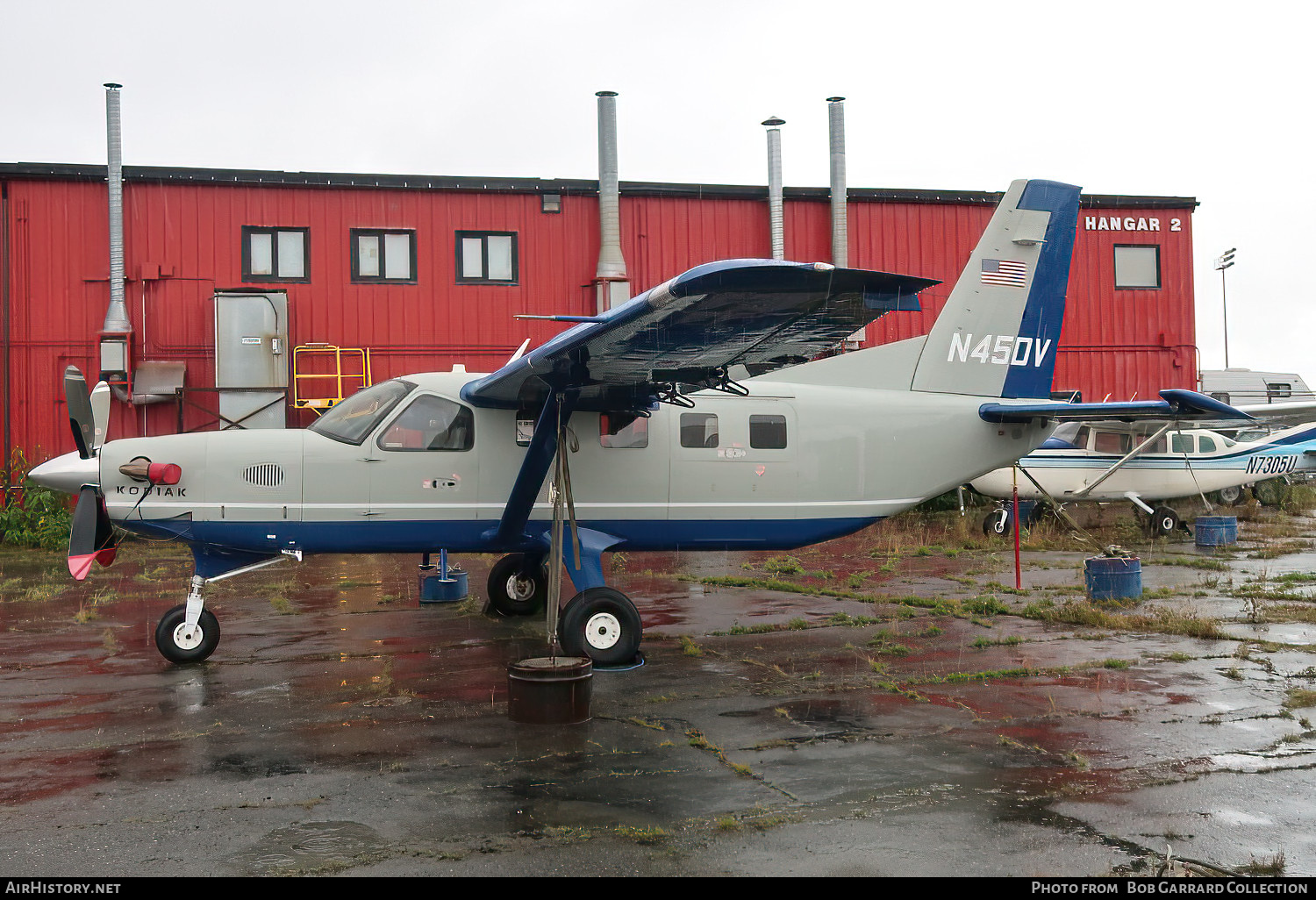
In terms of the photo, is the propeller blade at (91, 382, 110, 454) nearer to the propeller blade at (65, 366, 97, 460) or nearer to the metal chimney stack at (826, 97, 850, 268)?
the propeller blade at (65, 366, 97, 460)

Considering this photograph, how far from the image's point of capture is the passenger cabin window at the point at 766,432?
9.90 m

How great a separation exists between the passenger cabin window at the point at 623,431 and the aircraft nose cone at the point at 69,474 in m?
4.23

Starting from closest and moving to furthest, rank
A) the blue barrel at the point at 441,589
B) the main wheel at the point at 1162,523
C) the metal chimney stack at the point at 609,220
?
the blue barrel at the point at 441,589, the main wheel at the point at 1162,523, the metal chimney stack at the point at 609,220

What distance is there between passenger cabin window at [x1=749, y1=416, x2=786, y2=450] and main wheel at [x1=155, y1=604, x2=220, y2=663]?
16.5 ft

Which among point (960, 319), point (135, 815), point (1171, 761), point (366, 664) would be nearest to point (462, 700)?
point (366, 664)

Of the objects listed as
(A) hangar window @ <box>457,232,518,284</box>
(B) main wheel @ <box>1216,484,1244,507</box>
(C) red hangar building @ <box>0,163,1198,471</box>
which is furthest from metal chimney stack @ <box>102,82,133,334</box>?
(B) main wheel @ <box>1216,484,1244,507</box>

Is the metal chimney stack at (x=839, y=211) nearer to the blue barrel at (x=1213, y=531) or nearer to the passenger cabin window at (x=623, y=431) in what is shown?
the blue barrel at (x=1213, y=531)

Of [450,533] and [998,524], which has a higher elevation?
[450,533]

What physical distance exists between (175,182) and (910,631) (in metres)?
16.7

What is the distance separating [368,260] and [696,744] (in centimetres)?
1652

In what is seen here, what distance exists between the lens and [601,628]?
27.8ft

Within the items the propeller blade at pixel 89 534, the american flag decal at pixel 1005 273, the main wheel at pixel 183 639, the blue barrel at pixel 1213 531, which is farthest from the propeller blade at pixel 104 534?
the blue barrel at pixel 1213 531

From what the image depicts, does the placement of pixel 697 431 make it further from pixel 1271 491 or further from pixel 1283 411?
pixel 1271 491

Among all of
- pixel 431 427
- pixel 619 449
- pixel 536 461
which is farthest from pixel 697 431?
pixel 431 427
